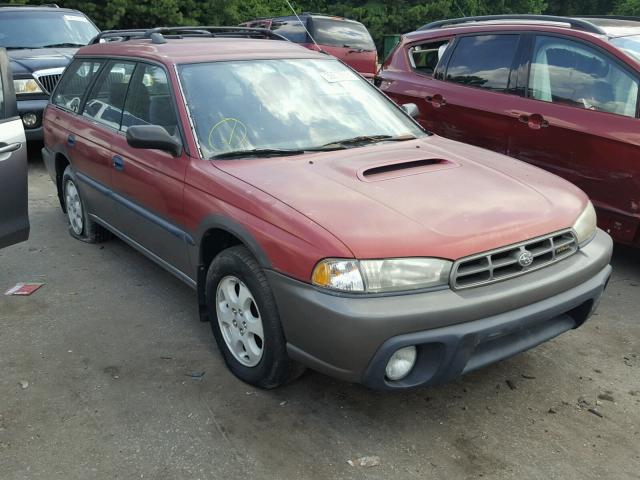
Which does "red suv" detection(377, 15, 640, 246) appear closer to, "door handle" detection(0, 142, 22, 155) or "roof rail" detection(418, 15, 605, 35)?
"roof rail" detection(418, 15, 605, 35)

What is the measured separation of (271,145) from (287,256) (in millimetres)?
965

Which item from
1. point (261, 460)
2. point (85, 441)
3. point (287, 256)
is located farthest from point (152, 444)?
point (287, 256)

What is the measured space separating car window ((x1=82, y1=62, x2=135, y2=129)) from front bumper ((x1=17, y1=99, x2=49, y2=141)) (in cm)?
304

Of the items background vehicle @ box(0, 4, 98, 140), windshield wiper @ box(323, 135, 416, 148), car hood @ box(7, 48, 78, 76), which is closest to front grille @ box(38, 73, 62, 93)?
background vehicle @ box(0, 4, 98, 140)

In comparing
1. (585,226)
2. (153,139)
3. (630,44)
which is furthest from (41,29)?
(585,226)

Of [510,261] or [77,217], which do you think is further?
[77,217]

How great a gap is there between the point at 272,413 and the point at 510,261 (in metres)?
1.31

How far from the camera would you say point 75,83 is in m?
5.18

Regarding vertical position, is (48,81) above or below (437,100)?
below

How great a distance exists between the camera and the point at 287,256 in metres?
2.66

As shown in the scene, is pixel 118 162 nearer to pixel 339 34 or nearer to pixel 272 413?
pixel 272 413

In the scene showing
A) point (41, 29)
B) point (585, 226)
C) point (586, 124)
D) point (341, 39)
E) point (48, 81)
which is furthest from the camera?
point (341, 39)

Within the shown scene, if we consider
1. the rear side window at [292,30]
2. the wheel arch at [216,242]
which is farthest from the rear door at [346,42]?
the wheel arch at [216,242]

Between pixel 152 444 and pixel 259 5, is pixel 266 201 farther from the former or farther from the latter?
pixel 259 5
